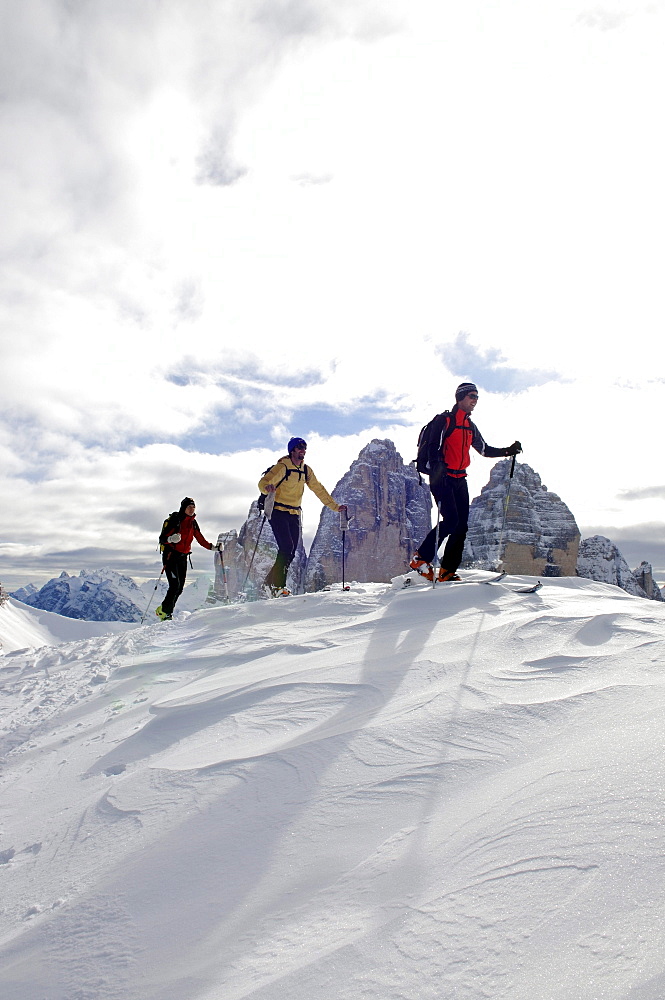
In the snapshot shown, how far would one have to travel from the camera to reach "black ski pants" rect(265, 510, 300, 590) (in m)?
9.20

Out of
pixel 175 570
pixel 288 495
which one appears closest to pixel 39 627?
pixel 175 570

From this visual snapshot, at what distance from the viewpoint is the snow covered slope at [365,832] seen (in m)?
1.28

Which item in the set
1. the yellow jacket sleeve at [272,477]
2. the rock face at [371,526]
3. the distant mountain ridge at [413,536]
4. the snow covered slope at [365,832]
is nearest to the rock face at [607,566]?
the distant mountain ridge at [413,536]

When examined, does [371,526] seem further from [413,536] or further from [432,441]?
[432,441]

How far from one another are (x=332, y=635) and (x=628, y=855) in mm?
3416

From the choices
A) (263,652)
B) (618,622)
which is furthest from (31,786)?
(618,622)

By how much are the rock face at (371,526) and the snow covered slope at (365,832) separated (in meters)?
67.7

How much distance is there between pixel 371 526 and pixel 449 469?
70.9 m

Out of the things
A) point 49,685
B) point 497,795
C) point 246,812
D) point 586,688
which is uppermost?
point 586,688

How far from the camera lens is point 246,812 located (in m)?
2.08

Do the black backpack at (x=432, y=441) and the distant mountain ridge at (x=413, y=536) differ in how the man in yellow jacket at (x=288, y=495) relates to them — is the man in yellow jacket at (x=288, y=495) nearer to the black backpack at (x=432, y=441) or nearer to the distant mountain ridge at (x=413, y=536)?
the black backpack at (x=432, y=441)

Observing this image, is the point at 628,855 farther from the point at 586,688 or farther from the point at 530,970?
the point at 586,688

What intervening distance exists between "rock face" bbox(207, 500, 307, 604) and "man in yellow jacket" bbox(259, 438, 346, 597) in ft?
4.72

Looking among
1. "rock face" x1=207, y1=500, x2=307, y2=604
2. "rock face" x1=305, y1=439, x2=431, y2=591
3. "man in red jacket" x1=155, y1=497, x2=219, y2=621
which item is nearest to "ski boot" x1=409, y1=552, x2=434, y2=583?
"rock face" x1=207, y1=500, x2=307, y2=604
